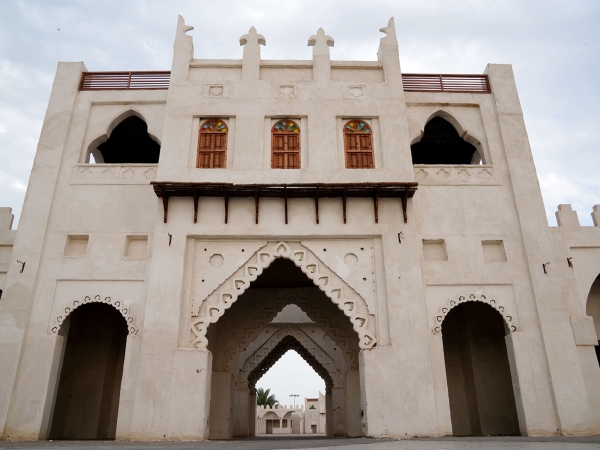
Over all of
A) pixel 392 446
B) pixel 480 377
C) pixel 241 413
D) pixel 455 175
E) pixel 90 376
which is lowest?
pixel 392 446

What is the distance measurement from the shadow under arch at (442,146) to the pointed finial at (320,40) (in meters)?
3.99

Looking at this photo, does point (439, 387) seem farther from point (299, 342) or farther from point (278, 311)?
point (299, 342)

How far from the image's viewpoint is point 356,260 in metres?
11.6

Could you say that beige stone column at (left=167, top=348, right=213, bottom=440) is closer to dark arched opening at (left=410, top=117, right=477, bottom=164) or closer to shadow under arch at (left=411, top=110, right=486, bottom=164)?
shadow under arch at (left=411, top=110, right=486, bottom=164)

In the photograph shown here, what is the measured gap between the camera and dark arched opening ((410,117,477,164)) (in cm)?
1581

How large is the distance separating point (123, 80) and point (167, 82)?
51.5 inches

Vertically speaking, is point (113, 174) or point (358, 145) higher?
point (358, 145)

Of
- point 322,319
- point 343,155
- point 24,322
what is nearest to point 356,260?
point 343,155

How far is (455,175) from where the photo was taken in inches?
504

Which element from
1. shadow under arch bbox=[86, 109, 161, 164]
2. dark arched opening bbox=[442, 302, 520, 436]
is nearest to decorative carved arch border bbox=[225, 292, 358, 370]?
dark arched opening bbox=[442, 302, 520, 436]

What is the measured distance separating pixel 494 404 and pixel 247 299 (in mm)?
7792

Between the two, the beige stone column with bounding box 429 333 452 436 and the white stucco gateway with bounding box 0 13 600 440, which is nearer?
the beige stone column with bounding box 429 333 452 436

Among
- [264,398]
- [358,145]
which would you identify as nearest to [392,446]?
[358,145]

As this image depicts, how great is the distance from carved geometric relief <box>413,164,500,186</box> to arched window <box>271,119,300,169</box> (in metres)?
3.20
